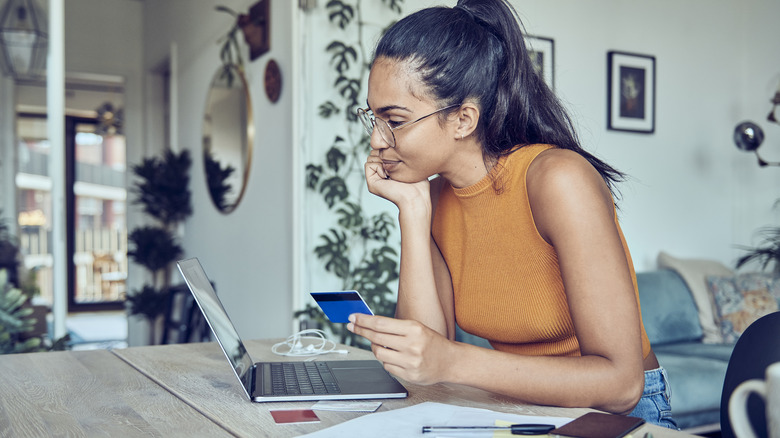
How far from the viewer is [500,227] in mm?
1292

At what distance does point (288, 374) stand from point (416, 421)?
0.40 metres

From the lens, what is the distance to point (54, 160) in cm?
320

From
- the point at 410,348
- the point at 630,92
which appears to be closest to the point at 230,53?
the point at 630,92

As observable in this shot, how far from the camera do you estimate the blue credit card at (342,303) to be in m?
1.03

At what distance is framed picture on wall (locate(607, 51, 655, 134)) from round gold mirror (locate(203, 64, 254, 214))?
2.06m

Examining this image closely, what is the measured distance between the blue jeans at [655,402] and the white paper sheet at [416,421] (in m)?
0.40

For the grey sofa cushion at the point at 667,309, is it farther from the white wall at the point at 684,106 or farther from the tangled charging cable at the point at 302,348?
the tangled charging cable at the point at 302,348

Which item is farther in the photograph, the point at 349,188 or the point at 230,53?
the point at 230,53

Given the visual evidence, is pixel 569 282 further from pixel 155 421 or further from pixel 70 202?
pixel 70 202

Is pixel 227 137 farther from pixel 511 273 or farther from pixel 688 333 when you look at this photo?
pixel 511 273

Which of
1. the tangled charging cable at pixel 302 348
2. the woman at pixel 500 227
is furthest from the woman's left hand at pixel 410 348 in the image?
the tangled charging cable at pixel 302 348

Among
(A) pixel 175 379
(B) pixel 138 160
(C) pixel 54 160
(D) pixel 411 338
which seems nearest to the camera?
(D) pixel 411 338

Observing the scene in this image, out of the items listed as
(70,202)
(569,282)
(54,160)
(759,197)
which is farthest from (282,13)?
(70,202)

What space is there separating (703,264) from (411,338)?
137 inches
